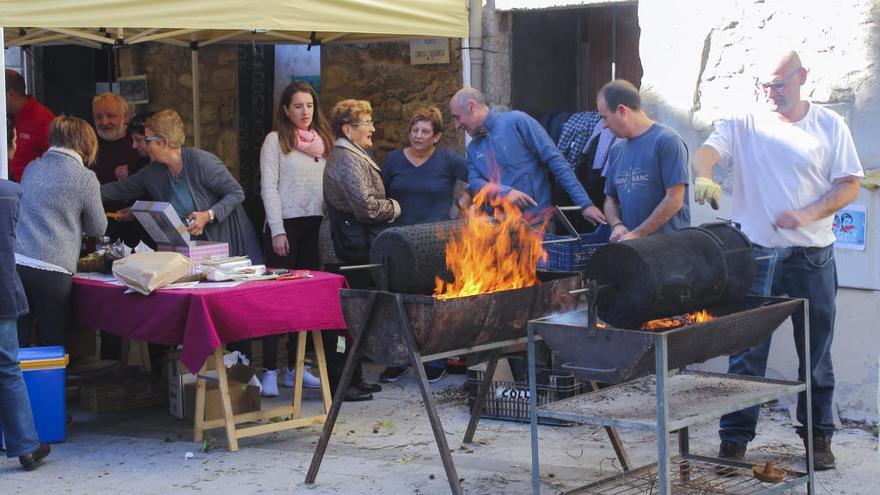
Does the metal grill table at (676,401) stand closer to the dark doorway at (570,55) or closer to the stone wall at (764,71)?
the stone wall at (764,71)

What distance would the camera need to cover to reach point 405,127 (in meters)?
8.84

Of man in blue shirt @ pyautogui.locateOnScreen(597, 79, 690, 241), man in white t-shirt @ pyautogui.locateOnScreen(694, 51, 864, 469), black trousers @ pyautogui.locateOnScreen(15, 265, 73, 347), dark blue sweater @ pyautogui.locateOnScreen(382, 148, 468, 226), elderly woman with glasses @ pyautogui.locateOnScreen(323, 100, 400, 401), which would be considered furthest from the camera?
dark blue sweater @ pyautogui.locateOnScreen(382, 148, 468, 226)

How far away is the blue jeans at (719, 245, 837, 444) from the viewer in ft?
17.3

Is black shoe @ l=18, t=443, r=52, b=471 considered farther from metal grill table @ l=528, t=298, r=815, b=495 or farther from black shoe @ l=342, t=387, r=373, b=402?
metal grill table @ l=528, t=298, r=815, b=495

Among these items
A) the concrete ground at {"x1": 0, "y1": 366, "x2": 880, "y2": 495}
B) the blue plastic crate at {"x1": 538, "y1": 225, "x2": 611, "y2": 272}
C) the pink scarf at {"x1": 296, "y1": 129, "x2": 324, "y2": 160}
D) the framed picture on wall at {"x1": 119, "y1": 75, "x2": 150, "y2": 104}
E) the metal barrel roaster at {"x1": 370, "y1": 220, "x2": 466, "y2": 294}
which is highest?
the framed picture on wall at {"x1": 119, "y1": 75, "x2": 150, "y2": 104}

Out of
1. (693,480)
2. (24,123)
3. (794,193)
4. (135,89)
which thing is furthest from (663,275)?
(135,89)

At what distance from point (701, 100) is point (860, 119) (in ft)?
3.05

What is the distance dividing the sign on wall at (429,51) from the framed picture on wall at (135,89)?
99.9 inches

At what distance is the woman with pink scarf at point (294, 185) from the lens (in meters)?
7.28

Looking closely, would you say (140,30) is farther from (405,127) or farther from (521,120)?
(521,120)

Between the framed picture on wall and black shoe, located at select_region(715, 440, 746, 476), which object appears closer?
black shoe, located at select_region(715, 440, 746, 476)

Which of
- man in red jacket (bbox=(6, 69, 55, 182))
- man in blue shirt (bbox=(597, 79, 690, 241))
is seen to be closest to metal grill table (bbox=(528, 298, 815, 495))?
man in blue shirt (bbox=(597, 79, 690, 241))

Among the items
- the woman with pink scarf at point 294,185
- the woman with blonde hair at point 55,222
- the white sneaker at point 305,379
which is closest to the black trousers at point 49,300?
the woman with blonde hair at point 55,222

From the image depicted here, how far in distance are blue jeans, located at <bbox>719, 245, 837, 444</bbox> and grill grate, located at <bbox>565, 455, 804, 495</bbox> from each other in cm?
42
